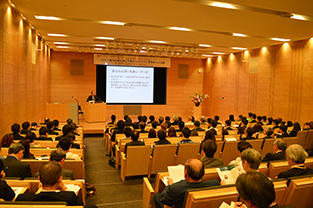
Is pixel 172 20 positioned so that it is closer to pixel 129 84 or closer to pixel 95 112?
pixel 95 112

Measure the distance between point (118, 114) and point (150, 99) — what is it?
2155 millimetres

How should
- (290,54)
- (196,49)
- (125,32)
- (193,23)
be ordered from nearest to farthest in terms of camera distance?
(193,23) → (125,32) → (290,54) → (196,49)

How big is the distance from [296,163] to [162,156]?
2247 millimetres

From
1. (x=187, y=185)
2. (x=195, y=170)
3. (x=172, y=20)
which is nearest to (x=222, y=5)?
(x=172, y=20)

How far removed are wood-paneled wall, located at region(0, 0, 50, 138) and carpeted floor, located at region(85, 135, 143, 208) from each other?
223 cm

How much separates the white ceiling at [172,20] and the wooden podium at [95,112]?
3003 mm

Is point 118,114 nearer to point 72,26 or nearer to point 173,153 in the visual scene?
point 72,26

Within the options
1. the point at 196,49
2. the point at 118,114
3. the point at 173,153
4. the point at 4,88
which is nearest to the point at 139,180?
the point at 173,153

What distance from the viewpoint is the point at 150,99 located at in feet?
46.5

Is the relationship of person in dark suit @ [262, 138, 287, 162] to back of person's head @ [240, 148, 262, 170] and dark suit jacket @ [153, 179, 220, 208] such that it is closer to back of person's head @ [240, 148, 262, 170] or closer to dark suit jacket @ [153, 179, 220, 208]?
back of person's head @ [240, 148, 262, 170]

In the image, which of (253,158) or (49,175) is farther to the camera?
(253,158)

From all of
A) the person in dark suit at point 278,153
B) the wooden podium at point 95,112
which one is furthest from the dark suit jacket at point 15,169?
the wooden podium at point 95,112

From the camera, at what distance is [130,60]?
1316 centimetres

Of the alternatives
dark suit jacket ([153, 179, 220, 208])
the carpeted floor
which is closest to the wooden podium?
the carpeted floor
